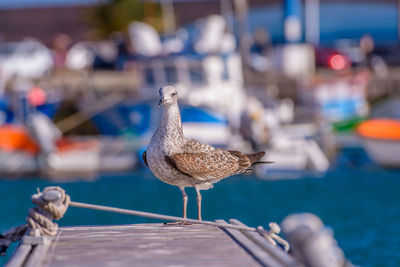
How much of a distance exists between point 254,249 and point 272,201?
47.2 feet

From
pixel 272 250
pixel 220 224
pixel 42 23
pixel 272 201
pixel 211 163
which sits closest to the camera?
pixel 272 250

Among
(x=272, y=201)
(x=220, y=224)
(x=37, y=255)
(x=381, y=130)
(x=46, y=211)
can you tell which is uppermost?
(x=46, y=211)

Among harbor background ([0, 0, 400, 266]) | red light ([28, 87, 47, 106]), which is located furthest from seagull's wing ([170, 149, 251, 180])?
red light ([28, 87, 47, 106])

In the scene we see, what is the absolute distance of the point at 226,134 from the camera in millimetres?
23328

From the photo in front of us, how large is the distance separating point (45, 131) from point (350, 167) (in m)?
9.23

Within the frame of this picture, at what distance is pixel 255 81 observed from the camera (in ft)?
108

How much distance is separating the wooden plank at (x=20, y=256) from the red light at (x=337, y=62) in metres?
33.7

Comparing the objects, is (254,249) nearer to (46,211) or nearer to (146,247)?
(146,247)

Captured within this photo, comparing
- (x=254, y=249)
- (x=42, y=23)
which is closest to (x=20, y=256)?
(x=254, y=249)

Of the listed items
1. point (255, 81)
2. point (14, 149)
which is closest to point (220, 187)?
point (14, 149)

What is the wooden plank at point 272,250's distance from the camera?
17.5 feet

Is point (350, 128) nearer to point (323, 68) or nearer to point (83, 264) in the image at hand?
point (323, 68)

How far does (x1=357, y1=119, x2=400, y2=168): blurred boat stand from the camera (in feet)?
74.9

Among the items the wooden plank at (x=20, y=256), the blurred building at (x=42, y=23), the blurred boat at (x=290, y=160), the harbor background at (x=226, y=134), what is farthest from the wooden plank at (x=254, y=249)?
the blurred building at (x=42, y=23)
